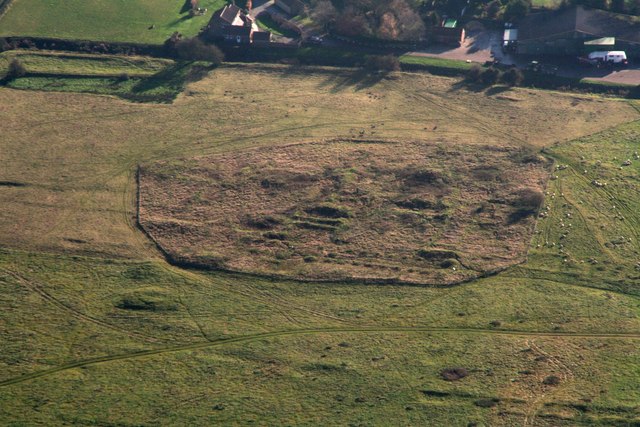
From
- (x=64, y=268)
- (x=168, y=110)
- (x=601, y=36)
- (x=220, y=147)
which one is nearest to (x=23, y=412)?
(x=64, y=268)

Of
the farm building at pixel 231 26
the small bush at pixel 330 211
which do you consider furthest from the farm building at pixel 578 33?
the small bush at pixel 330 211

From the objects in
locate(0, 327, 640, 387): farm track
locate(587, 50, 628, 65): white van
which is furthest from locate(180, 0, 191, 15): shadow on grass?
locate(0, 327, 640, 387): farm track

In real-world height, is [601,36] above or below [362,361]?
above

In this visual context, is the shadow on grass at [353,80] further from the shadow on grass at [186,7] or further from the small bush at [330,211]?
the shadow on grass at [186,7]

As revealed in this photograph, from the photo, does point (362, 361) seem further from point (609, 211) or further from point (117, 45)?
point (117, 45)

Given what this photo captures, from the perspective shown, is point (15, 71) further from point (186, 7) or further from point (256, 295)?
point (256, 295)
